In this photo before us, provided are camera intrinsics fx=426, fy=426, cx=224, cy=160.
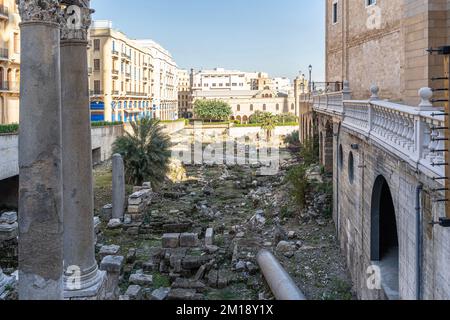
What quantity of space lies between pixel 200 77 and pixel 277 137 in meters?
74.6

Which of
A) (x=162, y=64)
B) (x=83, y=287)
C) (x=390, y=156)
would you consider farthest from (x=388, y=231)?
(x=162, y=64)

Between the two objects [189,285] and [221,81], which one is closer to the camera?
[189,285]

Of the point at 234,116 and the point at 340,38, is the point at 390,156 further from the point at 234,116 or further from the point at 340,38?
the point at 234,116

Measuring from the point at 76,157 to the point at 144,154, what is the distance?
55.3 feet

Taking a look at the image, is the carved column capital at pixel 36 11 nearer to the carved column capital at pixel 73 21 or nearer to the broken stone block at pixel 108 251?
the carved column capital at pixel 73 21

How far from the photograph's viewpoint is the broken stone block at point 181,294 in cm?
1119

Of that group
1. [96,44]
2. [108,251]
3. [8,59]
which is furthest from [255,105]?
[108,251]

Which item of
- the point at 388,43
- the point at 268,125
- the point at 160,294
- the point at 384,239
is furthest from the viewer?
the point at 268,125

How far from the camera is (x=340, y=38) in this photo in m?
20.5

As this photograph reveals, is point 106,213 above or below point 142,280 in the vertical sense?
above

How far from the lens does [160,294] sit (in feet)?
37.2

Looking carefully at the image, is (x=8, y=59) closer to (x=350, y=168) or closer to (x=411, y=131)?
(x=350, y=168)

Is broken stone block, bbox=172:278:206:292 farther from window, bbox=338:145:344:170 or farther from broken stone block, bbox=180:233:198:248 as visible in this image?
window, bbox=338:145:344:170

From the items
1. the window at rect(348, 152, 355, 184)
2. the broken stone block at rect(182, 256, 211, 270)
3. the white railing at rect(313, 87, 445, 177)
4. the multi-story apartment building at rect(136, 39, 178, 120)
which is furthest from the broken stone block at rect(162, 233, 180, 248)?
the multi-story apartment building at rect(136, 39, 178, 120)
